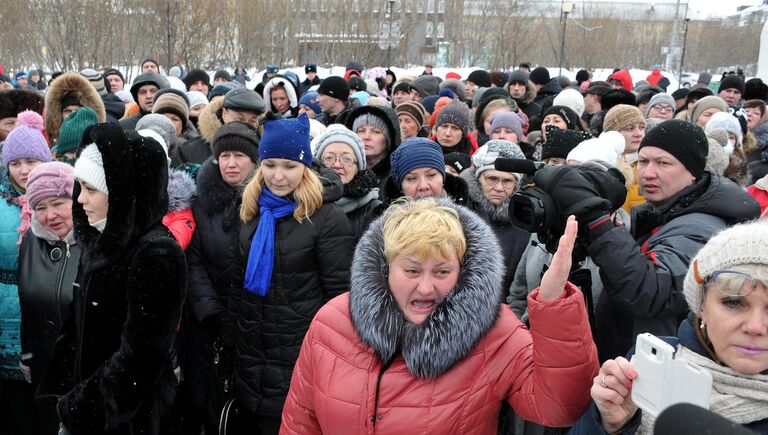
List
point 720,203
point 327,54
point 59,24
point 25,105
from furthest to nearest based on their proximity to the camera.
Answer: point 327,54 → point 59,24 → point 25,105 → point 720,203

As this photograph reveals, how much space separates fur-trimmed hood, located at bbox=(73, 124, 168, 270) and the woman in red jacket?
95cm

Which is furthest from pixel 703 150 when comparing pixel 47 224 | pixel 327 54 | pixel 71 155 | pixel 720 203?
pixel 327 54

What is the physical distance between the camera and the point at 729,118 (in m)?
5.43

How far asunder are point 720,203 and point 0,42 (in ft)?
98.8

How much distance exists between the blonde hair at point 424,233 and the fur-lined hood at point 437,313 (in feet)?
0.16

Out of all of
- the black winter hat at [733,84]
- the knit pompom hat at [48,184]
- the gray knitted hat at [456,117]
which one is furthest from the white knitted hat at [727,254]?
the black winter hat at [733,84]

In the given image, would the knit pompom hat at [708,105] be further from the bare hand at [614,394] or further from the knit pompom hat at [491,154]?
the bare hand at [614,394]

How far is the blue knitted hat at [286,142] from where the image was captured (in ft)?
10.6

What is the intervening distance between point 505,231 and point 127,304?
219cm

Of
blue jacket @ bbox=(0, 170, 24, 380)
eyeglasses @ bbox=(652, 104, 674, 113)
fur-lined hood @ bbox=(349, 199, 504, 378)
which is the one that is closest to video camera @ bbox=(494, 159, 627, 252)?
fur-lined hood @ bbox=(349, 199, 504, 378)

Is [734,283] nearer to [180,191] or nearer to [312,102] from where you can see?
[180,191]

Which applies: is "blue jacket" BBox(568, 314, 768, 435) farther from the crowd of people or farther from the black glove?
the black glove

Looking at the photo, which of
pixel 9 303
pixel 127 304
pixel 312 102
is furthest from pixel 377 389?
pixel 312 102

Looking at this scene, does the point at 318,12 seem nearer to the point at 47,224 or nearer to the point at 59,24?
the point at 59,24
